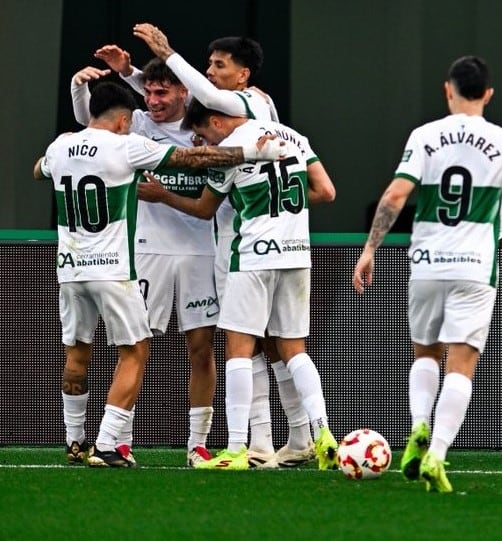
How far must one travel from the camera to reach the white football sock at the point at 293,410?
27.9ft

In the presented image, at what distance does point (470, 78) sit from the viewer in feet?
23.7

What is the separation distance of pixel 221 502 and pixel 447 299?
1.38 metres

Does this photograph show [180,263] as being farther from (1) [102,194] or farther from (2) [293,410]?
(2) [293,410]

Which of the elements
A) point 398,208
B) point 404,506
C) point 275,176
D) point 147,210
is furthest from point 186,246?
Result: point 404,506

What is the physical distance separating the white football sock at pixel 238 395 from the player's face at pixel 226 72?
1.49 m

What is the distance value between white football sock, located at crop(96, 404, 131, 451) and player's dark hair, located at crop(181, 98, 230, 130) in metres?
1.46

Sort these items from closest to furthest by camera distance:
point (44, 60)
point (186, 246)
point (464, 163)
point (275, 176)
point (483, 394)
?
point (464, 163) < point (275, 176) < point (186, 246) < point (483, 394) < point (44, 60)

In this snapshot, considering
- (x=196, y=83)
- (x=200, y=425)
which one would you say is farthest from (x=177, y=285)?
(x=196, y=83)

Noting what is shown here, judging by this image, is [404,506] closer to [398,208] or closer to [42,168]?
[398,208]

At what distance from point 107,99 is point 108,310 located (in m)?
1.04

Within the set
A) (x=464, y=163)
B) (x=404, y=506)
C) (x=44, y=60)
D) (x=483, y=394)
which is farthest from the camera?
(x=44, y=60)

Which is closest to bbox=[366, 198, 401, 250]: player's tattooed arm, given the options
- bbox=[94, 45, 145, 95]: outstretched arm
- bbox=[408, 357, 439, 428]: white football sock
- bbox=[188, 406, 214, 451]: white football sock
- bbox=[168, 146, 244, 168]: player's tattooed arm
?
bbox=[408, 357, 439, 428]: white football sock

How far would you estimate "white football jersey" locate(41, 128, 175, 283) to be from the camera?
26.5 ft

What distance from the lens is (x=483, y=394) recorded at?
9719 mm
